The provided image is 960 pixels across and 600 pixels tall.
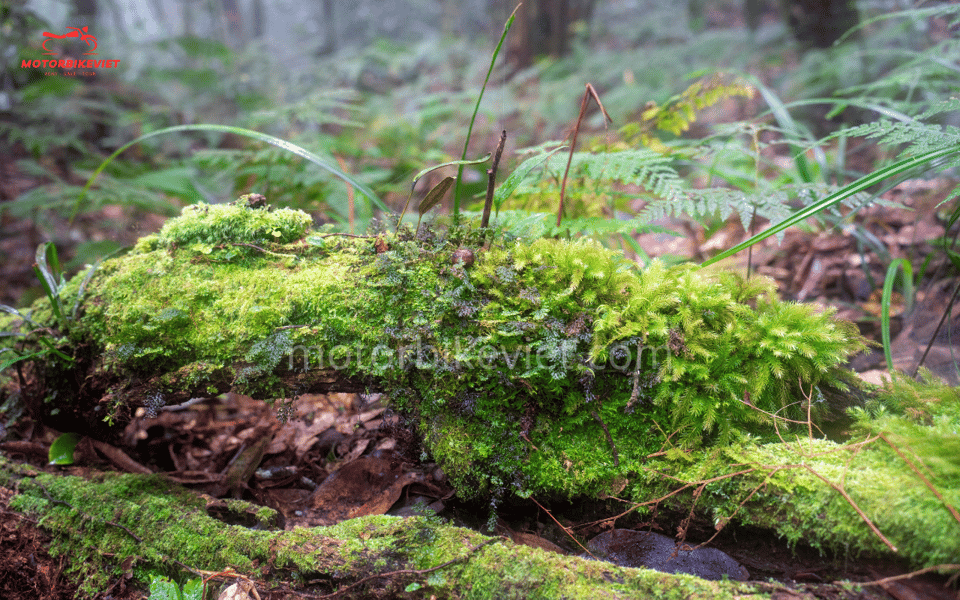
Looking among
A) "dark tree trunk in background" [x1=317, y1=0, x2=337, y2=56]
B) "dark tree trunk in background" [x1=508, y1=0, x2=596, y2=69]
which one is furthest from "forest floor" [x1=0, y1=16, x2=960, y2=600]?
"dark tree trunk in background" [x1=317, y1=0, x2=337, y2=56]

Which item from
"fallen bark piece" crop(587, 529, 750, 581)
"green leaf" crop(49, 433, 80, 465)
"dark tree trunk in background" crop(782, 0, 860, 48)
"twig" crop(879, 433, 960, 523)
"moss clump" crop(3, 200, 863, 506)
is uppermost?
"dark tree trunk in background" crop(782, 0, 860, 48)

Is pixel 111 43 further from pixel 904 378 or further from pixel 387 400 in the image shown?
pixel 904 378

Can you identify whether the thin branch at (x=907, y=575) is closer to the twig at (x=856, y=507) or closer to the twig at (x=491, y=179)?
the twig at (x=856, y=507)

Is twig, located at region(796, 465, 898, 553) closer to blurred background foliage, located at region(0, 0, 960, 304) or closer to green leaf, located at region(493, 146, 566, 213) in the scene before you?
blurred background foliage, located at region(0, 0, 960, 304)

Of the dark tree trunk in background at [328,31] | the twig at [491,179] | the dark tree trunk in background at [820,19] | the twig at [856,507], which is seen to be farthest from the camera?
the dark tree trunk in background at [328,31]

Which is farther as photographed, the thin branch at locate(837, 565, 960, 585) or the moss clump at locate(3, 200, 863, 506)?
the moss clump at locate(3, 200, 863, 506)

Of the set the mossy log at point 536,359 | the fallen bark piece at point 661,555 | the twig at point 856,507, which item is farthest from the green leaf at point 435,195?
the twig at point 856,507

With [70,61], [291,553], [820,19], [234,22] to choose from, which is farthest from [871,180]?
[234,22]
